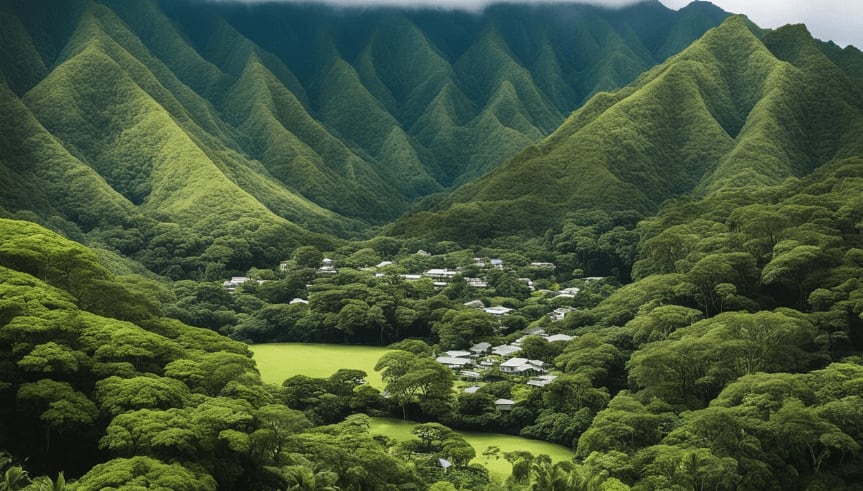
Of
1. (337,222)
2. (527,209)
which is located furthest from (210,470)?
(337,222)

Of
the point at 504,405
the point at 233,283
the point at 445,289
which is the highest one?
the point at 233,283

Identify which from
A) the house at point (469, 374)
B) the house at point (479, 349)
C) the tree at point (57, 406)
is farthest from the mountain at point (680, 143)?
the tree at point (57, 406)

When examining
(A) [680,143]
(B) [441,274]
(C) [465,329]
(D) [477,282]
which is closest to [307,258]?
(B) [441,274]

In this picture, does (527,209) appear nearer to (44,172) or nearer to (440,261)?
(440,261)

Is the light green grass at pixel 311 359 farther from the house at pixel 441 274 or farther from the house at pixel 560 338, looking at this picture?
the house at pixel 441 274

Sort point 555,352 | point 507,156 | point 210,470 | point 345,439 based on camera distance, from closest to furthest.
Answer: point 210,470, point 345,439, point 555,352, point 507,156

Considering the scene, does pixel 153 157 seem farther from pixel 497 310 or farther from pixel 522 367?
pixel 522 367
